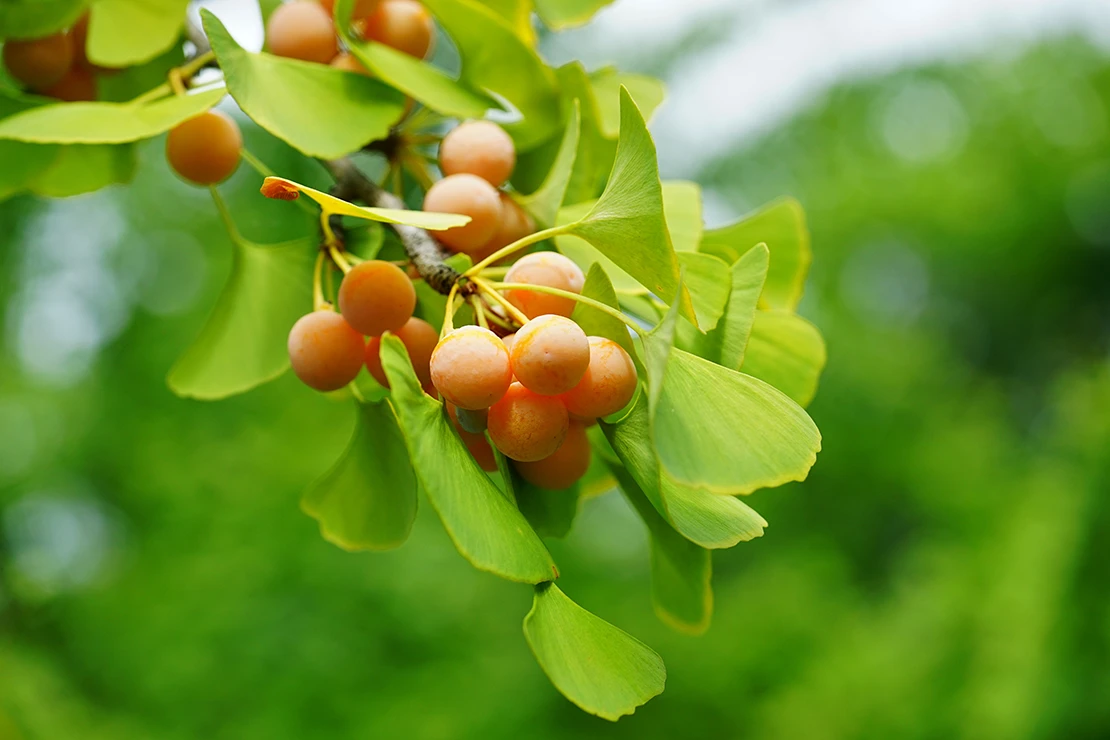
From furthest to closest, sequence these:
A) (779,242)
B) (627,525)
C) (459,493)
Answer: (627,525) → (779,242) → (459,493)

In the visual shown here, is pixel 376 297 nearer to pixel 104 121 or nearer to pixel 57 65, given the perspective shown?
pixel 104 121

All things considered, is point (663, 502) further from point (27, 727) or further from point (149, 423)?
point (149, 423)

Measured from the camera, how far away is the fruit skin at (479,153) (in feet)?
1.08

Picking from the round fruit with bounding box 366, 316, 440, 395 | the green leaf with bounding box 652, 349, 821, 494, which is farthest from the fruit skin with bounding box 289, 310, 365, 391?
the green leaf with bounding box 652, 349, 821, 494

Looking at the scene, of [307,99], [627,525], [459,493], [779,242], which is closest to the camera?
[459,493]

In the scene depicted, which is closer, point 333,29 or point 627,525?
point 333,29

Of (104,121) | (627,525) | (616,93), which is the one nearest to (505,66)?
(616,93)

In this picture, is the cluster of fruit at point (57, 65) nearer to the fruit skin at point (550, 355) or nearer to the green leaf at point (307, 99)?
the green leaf at point (307, 99)

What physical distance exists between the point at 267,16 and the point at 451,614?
171 centimetres

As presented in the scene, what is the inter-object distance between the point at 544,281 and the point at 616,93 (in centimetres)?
14

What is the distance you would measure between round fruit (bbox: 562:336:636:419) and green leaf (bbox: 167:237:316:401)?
0.52 ft

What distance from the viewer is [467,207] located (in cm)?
29

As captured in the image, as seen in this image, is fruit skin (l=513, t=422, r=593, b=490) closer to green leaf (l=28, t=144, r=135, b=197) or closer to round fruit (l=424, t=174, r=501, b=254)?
round fruit (l=424, t=174, r=501, b=254)

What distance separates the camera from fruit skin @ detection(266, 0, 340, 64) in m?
0.35
